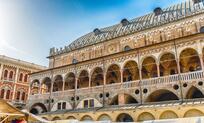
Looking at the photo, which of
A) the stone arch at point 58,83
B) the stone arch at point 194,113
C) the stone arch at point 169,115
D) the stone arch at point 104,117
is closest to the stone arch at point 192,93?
the stone arch at point 194,113

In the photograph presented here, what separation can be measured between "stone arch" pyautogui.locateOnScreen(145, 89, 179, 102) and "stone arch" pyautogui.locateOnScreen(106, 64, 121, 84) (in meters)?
6.15

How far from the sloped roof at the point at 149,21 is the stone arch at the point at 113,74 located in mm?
5786

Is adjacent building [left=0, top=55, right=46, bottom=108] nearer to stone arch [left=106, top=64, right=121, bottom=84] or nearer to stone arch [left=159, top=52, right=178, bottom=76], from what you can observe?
stone arch [left=106, top=64, right=121, bottom=84]

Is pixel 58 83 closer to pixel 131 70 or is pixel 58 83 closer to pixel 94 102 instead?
pixel 94 102

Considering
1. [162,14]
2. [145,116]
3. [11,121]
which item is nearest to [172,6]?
[162,14]

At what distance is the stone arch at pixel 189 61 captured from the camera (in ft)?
74.8

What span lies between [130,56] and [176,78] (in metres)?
5.84

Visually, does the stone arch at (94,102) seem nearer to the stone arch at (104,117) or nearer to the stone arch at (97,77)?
the stone arch at (104,117)

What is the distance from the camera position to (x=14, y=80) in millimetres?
42281

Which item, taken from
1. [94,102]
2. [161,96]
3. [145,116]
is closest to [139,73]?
[161,96]

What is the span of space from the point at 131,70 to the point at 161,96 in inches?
197

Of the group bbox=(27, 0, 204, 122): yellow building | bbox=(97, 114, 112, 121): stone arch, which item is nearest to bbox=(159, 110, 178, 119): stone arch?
bbox=(27, 0, 204, 122): yellow building

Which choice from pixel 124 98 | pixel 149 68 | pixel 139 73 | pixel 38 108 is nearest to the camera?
pixel 139 73

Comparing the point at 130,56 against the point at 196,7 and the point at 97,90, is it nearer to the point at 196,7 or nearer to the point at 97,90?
the point at 97,90
